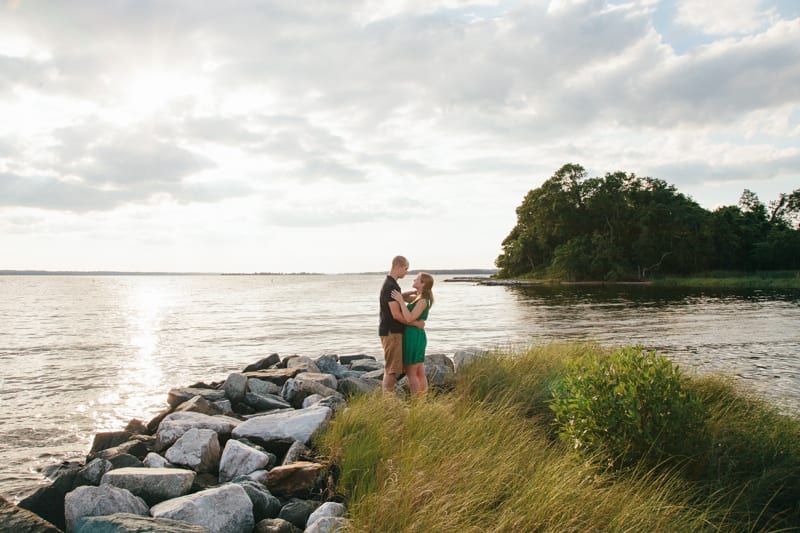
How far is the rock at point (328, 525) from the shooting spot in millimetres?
4219

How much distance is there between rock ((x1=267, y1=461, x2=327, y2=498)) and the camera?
5.41 meters

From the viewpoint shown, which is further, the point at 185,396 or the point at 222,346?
the point at 222,346

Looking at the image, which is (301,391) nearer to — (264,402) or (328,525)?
(264,402)

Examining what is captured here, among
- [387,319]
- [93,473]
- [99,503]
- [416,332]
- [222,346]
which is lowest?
[222,346]

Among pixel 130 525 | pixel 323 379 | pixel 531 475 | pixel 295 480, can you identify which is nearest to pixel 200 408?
pixel 323 379

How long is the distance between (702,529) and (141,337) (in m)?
25.6

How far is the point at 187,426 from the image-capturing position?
719cm

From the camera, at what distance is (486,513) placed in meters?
4.23

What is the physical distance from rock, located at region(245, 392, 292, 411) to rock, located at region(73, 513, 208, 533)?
15.9 feet

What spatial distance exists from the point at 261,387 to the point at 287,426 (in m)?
3.52

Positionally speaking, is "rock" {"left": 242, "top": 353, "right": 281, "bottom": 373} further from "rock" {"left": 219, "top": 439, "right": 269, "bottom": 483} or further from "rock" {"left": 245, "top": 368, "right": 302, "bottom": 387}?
"rock" {"left": 219, "top": 439, "right": 269, "bottom": 483}

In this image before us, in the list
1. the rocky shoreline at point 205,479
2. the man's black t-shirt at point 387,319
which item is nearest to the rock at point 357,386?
the rocky shoreline at point 205,479

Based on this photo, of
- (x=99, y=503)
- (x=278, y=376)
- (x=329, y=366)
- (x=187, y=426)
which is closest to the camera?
(x=99, y=503)

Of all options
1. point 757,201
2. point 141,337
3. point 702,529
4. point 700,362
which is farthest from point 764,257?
point 702,529
